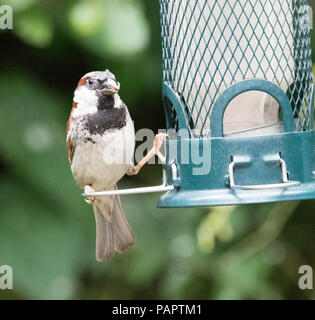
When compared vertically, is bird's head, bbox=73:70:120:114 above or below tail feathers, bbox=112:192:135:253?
above

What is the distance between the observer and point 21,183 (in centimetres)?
342

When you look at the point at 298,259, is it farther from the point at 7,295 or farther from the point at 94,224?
the point at 7,295

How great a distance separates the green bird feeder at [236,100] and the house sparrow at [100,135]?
0.24 metres

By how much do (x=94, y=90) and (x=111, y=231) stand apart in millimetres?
769

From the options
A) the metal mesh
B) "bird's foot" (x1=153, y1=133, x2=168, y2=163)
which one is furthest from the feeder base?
"bird's foot" (x1=153, y1=133, x2=168, y2=163)

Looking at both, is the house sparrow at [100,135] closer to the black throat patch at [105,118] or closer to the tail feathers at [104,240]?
the black throat patch at [105,118]

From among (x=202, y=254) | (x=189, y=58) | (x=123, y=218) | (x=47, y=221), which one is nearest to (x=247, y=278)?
(x=202, y=254)

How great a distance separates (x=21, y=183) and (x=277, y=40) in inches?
58.9

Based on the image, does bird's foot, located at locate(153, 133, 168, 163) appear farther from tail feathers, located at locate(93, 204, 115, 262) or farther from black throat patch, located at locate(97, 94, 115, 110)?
tail feathers, located at locate(93, 204, 115, 262)

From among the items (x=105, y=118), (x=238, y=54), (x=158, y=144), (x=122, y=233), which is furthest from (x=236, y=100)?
(x=122, y=233)

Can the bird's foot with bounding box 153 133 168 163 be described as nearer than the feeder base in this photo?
No

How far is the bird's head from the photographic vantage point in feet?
9.50

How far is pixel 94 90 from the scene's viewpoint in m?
2.95

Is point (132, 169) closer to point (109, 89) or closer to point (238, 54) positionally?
point (109, 89)
